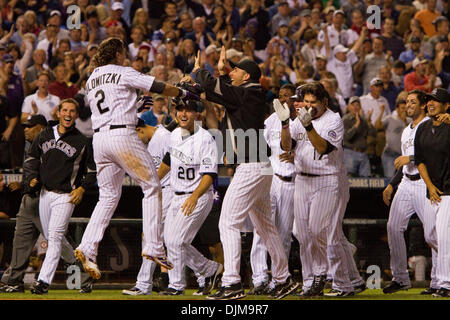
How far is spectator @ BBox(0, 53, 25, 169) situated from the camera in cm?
1257

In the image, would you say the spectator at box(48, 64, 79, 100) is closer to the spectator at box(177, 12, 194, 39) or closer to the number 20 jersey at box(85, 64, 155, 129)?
the spectator at box(177, 12, 194, 39)

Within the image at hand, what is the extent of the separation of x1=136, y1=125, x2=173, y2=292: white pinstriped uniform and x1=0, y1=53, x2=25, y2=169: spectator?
3.20 metres

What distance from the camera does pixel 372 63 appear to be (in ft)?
49.0

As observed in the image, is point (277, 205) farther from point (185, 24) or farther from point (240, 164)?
point (185, 24)

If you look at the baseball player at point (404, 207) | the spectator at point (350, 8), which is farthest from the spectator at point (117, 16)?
the baseball player at point (404, 207)

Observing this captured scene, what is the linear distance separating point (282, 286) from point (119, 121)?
2297 mm

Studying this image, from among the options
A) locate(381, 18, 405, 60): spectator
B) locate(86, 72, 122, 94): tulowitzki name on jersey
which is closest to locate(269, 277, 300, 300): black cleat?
locate(86, 72, 122, 94): tulowitzki name on jersey

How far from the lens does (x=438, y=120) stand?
8922mm

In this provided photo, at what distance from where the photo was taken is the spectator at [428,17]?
1656 centimetres

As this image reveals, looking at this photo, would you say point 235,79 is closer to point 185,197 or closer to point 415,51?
A: point 185,197

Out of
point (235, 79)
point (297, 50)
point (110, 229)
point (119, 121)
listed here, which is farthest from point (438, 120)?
point (297, 50)

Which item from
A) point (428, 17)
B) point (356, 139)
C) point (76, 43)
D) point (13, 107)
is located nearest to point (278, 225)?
point (356, 139)

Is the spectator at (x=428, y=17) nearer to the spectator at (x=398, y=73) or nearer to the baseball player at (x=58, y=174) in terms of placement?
the spectator at (x=398, y=73)

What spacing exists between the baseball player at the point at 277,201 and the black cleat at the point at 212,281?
0.39m
